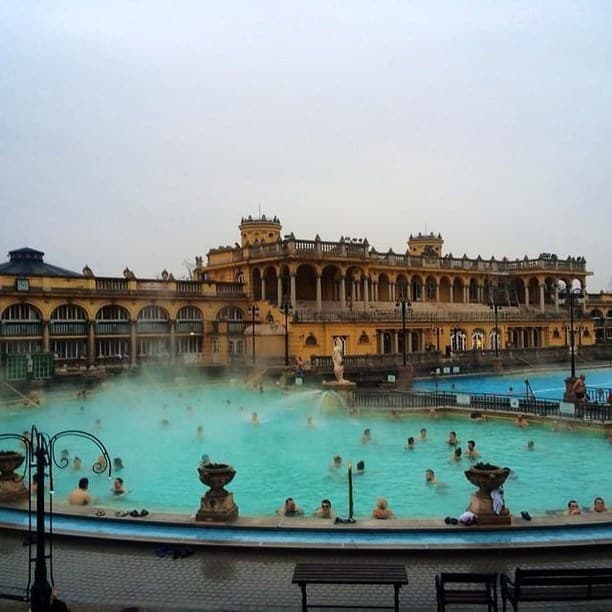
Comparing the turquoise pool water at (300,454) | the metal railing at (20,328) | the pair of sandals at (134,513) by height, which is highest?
the metal railing at (20,328)

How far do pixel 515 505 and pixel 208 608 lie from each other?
10.8 meters

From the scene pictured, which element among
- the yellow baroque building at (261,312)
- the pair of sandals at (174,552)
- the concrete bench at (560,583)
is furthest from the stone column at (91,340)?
the concrete bench at (560,583)

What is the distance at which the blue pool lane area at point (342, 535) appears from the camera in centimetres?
1173

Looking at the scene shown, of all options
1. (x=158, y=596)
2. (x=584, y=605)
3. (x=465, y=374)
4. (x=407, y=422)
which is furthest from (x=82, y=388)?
(x=584, y=605)

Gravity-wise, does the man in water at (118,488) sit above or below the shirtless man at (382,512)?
below

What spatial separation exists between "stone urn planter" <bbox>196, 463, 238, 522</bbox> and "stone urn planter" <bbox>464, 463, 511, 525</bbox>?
15.3 ft

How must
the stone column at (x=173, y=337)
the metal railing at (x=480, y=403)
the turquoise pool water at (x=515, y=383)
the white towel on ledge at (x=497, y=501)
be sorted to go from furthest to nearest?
the stone column at (x=173, y=337) → the turquoise pool water at (x=515, y=383) → the metal railing at (x=480, y=403) → the white towel on ledge at (x=497, y=501)

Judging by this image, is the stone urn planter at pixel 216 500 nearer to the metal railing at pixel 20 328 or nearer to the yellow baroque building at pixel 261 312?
the yellow baroque building at pixel 261 312

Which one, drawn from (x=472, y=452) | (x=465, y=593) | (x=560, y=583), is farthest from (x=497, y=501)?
(x=472, y=452)

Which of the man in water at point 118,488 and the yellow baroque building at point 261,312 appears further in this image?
the yellow baroque building at point 261,312

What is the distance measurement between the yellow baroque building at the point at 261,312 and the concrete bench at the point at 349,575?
3734cm

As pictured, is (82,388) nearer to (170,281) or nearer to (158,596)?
(170,281)

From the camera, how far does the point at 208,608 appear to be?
31.8 ft

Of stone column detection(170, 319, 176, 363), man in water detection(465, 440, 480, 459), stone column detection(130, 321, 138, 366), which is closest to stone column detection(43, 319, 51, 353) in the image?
stone column detection(130, 321, 138, 366)
